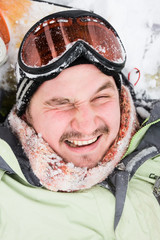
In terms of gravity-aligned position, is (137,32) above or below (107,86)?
above

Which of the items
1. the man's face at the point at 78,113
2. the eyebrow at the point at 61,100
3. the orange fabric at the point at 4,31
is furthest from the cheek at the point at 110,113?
the orange fabric at the point at 4,31

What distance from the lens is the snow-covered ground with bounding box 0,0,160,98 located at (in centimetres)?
219

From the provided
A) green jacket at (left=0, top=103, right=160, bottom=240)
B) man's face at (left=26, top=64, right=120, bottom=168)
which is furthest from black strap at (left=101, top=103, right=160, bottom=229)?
man's face at (left=26, top=64, right=120, bottom=168)

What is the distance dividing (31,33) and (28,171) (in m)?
0.81

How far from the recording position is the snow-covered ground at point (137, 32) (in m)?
2.19

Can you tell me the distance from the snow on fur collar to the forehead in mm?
290

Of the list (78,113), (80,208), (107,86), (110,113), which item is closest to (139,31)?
(107,86)

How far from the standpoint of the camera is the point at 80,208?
1753mm

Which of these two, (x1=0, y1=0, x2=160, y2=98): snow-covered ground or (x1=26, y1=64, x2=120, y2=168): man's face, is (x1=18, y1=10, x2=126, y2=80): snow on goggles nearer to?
(x1=26, y1=64, x2=120, y2=168): man's face

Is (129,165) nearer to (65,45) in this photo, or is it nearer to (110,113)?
(110,113)

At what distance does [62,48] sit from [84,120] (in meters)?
0.42

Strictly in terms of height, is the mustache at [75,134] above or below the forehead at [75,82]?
below

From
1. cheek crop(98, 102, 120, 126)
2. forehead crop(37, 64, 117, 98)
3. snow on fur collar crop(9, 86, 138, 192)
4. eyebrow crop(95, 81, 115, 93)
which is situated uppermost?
forehead crop(37, 64, 117, 98)

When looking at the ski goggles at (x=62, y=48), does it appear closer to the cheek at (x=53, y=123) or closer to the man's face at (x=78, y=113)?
the man's face at (x=78, y=113)
